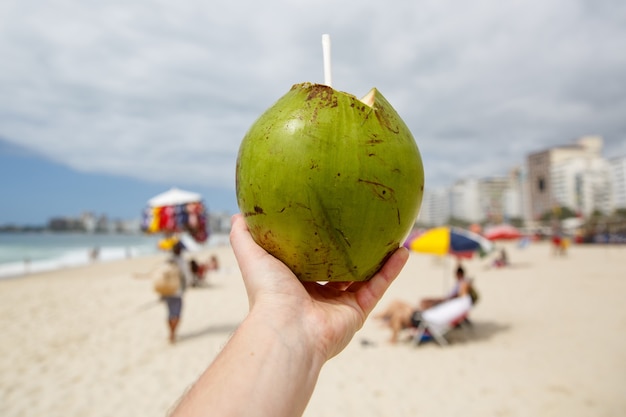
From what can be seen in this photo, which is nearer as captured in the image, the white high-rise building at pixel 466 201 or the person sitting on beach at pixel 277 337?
the person sitting on beach at pixel 277 337

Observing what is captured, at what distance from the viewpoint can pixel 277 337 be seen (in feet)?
4.67

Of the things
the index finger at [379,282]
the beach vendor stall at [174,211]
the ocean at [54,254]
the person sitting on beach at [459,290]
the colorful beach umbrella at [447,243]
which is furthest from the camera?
the ocean at [54,254]

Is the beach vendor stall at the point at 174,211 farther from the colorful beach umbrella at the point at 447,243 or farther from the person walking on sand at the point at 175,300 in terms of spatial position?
the colorful beach umbrella at the point at 447,243

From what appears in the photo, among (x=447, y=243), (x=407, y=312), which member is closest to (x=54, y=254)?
(x=447, y=243)

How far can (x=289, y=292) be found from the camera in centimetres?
159

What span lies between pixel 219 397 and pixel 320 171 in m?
0.73

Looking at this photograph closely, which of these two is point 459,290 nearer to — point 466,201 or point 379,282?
point 379,282

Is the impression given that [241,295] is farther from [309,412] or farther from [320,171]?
[320,171]

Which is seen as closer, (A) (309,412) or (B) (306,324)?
(B) (306,324)

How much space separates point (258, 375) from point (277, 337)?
165mm

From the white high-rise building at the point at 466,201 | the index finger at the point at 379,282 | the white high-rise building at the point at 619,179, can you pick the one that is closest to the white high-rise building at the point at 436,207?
the white high-rise building at the point at 466,201

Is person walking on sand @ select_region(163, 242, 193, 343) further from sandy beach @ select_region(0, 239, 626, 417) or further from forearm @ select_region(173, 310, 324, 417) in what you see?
forearm @ select_region(173, 310, 324, 417)

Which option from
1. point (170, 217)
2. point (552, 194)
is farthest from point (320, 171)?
point (552, 194)

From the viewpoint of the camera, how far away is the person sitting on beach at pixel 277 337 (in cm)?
122
